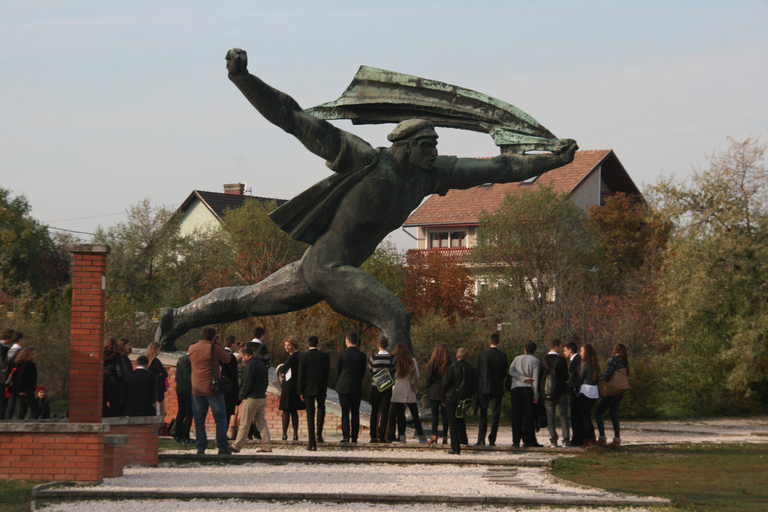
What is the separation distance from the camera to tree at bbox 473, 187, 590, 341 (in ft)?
152

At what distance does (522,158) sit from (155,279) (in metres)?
34.9

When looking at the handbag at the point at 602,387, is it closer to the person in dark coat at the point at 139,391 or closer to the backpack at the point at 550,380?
the backpack at the point at 550,380

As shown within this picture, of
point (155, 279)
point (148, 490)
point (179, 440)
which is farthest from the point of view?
point (155, 279)

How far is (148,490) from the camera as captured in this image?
8.09 meters

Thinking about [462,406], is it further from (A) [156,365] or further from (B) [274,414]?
(B) [274,414]

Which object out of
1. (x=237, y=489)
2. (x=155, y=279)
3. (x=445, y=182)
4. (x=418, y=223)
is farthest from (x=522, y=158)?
(x=418, y=223)

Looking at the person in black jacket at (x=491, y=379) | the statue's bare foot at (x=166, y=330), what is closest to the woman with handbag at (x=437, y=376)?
the person in black jacket at (x=491, y=379)

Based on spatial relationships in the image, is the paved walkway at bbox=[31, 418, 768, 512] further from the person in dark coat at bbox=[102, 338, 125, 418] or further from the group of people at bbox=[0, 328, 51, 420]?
the group of people at bbox=[0, 328, 51, 420]

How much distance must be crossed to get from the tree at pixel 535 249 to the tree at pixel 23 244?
80.7ft

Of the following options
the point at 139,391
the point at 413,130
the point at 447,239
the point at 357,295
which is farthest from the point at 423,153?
the point at 447,239

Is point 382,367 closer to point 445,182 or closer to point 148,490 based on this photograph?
point 445,182

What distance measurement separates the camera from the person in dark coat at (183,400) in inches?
528

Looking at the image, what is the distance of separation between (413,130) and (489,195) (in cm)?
4644

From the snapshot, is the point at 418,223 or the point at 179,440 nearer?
the point at 179,440
